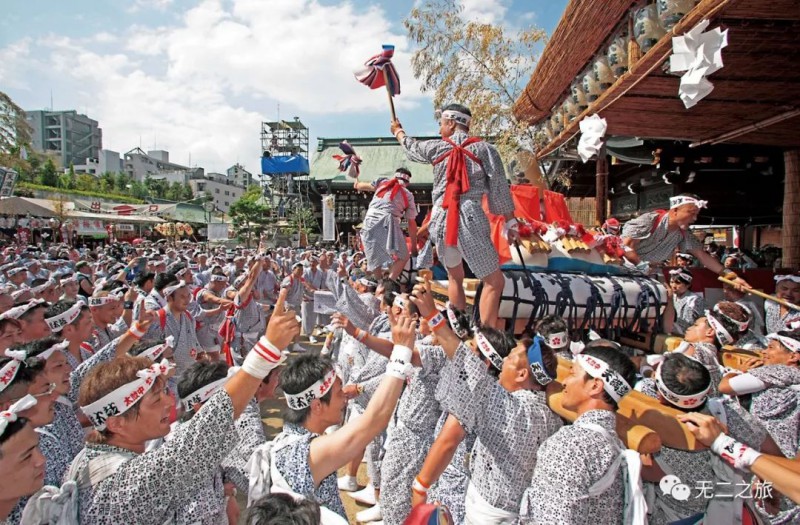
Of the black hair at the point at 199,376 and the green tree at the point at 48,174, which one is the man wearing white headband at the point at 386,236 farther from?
the green tree at the point at 48,174

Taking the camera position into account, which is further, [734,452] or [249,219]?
[249,219]

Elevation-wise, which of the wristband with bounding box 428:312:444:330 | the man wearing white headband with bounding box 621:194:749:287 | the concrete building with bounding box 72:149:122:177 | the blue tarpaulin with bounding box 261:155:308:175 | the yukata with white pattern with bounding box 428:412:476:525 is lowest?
the yukata with white pattern with bounding box 428:412:476:525

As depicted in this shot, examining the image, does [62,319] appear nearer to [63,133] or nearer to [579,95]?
[579,95]

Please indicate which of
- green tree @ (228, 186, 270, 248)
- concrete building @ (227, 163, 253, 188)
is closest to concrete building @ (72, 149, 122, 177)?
concrete building @ (227, 163, 253, 188)

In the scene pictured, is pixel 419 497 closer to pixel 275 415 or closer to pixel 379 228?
pixel 379 228

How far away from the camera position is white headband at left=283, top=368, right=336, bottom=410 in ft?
7.06

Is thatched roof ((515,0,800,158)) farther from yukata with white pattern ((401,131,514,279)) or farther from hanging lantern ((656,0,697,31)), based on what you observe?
yukata with white pattern ((401,131,514,279))

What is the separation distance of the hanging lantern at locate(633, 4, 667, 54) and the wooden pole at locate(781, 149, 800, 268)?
3.92 m

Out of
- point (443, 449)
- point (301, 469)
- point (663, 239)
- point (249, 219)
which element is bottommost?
point (443, 449)

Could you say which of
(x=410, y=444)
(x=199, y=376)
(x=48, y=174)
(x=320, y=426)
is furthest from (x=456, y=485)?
(x=48, y=174)

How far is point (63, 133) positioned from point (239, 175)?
1248 inches

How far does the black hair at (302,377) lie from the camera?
2.16m

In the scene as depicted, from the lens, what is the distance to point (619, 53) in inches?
213

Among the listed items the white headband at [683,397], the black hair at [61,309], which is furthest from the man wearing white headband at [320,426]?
the black hair at [61,309]
